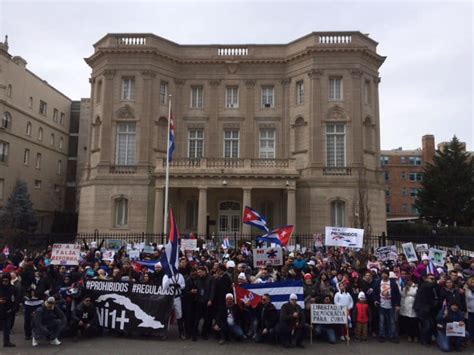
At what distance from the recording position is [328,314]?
38.5ft

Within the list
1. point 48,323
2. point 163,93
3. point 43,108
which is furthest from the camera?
point 43,108

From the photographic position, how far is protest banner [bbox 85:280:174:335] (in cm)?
1162

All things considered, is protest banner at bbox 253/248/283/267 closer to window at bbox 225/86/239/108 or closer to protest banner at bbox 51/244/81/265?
protest banner at bbox 51/244/81/265

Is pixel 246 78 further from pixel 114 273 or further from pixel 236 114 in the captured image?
pixel 114 273

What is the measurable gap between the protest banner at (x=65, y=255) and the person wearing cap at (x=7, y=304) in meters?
4.06

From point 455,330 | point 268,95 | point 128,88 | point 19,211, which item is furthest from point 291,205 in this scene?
point 19,211

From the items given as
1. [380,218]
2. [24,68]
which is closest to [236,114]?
[380,218]

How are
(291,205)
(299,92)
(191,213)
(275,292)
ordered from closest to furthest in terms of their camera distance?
(275,292), (291,205), (191,213), (299,92)

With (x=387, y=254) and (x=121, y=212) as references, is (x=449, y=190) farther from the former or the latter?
(x=121, y=212)

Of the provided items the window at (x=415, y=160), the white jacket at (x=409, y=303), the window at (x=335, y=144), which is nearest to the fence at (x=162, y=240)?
the window at (x=335, y=144)

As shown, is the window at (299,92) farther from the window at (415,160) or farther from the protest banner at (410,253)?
the window at (415,160)

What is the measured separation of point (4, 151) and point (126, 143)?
53.4 feet

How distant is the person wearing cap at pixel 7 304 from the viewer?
35.8ft

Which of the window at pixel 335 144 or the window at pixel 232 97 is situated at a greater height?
the window at pixel 232 97
